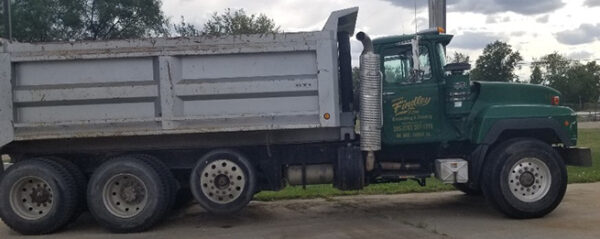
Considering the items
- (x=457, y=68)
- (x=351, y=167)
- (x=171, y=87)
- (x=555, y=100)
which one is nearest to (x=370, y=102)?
(x=351, y=167)

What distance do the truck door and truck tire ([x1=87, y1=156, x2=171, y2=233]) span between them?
10.5 feet

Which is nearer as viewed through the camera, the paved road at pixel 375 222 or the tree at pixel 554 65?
the paved road at pixel 375 222

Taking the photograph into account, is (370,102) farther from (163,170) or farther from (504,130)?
(163,170)

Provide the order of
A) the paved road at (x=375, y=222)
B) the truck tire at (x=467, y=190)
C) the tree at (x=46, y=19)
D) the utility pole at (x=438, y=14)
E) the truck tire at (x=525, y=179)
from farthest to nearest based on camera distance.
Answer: the tree at (x=46, y=19)
the utility pole at (x=438, y=14)
the truck tire at (x=467, y=190)
the truck tire at (x=525, y=179)
the paved road at (x=375, y=222)

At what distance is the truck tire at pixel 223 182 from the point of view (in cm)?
838

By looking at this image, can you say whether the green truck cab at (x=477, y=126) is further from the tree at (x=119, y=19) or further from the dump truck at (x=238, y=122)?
the tree at (x=119, y=19)

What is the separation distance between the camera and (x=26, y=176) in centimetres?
843

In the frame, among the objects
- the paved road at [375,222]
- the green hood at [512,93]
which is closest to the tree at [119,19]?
the paved road at [375,222]

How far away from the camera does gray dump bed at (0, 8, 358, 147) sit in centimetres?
828

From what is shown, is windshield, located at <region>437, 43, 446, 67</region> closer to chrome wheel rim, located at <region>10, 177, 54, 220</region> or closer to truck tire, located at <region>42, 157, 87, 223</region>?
truck tire, located at <region>42, 157, 87, 223</region>

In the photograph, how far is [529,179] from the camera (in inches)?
338

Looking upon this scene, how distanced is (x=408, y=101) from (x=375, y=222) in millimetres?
1742

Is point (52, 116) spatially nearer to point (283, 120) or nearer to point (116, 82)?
point (116, 82)

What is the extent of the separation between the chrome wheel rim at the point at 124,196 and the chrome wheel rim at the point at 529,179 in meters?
5.02
